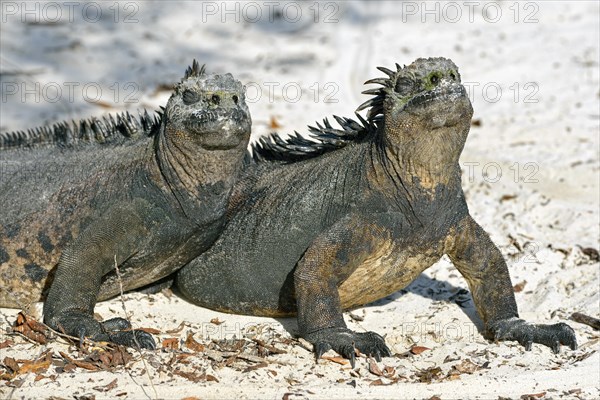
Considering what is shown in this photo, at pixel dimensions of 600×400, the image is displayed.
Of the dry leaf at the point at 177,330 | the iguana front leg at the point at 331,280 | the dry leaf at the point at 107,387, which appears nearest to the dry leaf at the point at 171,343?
the dry leaf at the point at 177,330

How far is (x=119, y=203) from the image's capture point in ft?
21.1

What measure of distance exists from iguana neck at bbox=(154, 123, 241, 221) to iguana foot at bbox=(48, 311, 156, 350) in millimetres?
799

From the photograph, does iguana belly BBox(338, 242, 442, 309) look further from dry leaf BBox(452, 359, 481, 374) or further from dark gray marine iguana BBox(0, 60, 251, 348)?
dark gray marine iguana BBox(0, 60, 251, 348)

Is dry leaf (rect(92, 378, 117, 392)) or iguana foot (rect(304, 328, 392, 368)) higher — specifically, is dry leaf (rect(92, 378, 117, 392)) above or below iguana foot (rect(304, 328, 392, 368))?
below

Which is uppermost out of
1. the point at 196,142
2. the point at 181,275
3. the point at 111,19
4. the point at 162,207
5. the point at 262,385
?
the point at 111,19

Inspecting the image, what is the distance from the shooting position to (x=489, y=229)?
27.0 feet

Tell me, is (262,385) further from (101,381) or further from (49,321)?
(49,321)

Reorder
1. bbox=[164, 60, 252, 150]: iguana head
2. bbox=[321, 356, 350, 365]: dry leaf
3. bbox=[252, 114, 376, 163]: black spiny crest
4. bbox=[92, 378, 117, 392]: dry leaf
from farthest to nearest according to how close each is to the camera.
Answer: bbox=[252, 114, 376, 163]: black spiny crest, bbox=[164, 60, 252, 150]: iguana head, bbox=[321, 356, 350, 365]: dry leaf, bbox=[92, 378, 117, 392]: dry leaf

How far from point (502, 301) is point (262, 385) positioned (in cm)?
181

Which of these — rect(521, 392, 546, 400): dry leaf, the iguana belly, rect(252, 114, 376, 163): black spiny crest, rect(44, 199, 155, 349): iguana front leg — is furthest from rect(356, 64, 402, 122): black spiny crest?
rect(521, 392, 546, 400): dry leaf

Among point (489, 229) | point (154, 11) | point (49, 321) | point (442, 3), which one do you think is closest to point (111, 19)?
point (154, 11)

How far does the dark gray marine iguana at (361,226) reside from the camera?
20.0 feet

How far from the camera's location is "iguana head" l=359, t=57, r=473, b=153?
6.00 meters

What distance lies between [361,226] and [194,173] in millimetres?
1061
